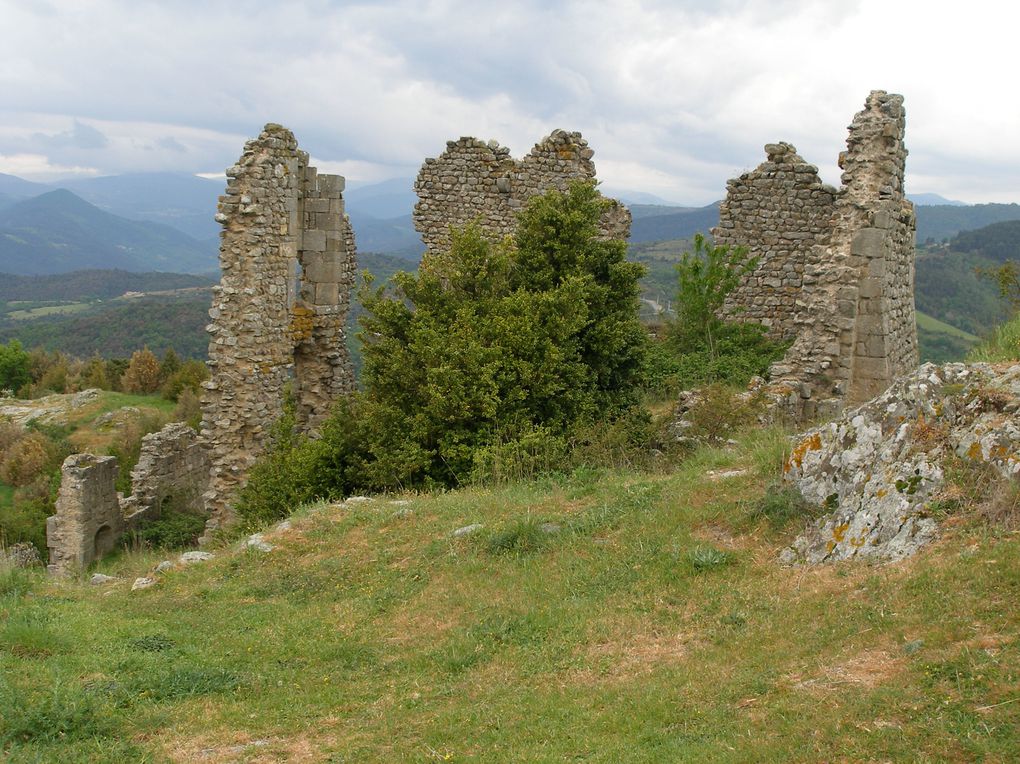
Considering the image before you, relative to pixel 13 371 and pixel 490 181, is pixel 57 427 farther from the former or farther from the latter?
pixel 490 181

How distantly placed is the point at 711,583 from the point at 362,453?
615 centimetres

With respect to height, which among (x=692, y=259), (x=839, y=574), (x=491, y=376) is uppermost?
(x=692, y=259)

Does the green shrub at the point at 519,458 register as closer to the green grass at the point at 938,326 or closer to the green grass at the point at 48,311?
the green grass at the point at 938,326

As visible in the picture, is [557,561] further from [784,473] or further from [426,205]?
→ [426,205]

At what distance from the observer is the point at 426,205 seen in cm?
1560

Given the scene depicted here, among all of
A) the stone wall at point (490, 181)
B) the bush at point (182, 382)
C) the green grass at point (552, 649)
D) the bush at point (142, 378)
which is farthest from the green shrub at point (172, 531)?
the bush at point (142, 378)

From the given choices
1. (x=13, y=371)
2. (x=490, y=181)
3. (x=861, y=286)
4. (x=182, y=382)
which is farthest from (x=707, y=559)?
(x=13, y=371)

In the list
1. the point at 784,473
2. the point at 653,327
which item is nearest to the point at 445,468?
the point at 784,473

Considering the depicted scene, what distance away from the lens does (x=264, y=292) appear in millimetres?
12914

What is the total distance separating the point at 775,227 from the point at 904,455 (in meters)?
10.7

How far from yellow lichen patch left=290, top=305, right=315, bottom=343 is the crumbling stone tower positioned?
15mm

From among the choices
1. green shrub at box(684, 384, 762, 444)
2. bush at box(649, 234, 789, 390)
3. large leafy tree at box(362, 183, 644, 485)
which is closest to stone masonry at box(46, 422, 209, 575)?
large leafy tree at box(362, 183, 644, 485)

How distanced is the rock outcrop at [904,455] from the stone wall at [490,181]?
9636 millimetres

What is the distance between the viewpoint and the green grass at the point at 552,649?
13.4ft
